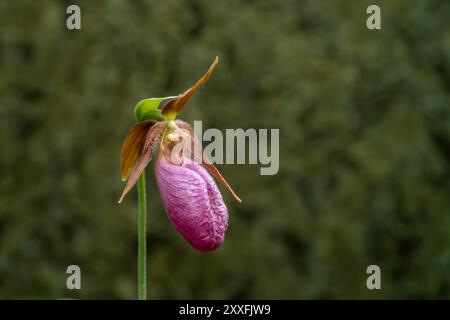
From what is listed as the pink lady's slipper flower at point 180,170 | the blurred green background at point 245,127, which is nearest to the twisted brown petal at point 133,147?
the pink lady's slipper flower at point 180,170

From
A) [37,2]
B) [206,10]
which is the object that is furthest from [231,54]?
[37,2]

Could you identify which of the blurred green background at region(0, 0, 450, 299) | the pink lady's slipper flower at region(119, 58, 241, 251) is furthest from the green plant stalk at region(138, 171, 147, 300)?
the blurred green background at region(0, 0, 450, 299)

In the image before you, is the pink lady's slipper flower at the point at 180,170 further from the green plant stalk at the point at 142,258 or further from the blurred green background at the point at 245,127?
the blurred green background at the point at 245,127

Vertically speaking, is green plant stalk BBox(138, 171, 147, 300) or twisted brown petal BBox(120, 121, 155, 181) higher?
twisted brown petal BBox(120, 121, 155, 181)

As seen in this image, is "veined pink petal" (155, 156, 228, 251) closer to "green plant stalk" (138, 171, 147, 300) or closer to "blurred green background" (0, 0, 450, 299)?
"green plant stalk" (138, 171, 147, 300)

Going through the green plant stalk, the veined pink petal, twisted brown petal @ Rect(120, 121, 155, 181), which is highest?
twisted brown petal @ Rect(120, 121, 155, 181)
